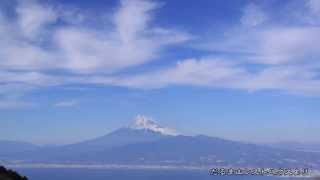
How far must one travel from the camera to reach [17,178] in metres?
78.8

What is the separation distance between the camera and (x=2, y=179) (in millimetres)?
72625

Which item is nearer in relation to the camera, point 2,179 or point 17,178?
point 2,179

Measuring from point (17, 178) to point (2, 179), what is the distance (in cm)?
620
